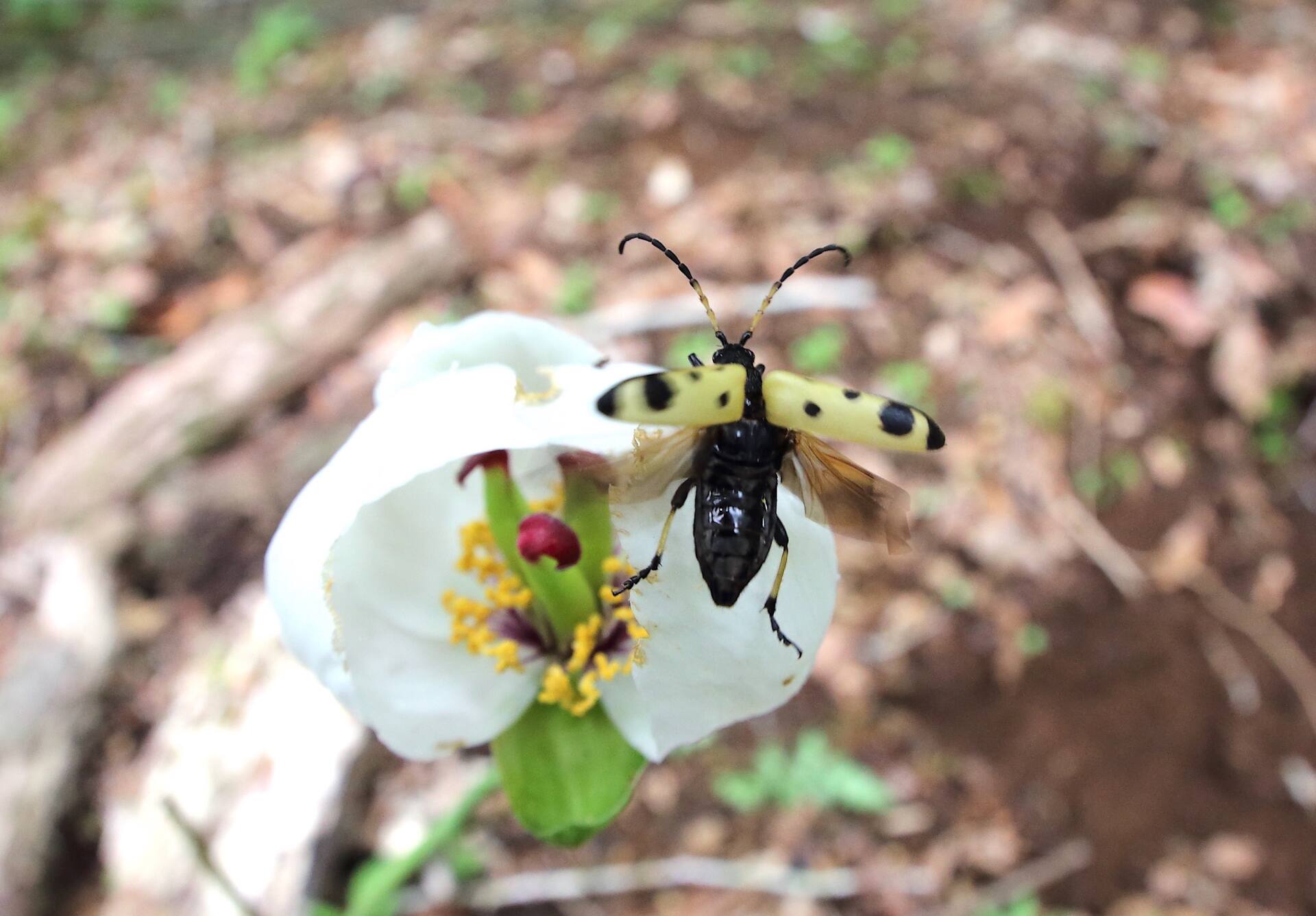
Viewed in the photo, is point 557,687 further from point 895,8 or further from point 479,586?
point 895,8

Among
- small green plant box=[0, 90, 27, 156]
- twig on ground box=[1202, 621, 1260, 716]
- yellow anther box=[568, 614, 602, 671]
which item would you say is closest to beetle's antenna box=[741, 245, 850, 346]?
yellow anther box=[568, 614, 602, 671]

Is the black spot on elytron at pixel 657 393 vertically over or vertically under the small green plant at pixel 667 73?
over

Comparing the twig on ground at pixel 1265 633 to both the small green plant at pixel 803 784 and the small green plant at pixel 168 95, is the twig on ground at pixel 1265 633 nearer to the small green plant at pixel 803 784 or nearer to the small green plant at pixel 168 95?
the small green plant at pixel 803 784

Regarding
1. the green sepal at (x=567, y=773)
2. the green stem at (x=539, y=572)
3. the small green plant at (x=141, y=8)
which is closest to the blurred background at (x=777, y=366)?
the green sepal at (x=567, y=773)


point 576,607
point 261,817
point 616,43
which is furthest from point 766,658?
point 616,43

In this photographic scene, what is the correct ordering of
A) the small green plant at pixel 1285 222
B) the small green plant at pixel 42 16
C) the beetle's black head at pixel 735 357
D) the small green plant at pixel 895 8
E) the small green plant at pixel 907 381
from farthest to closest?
the small green plant at pixel 42 16
the small green plant at pixel 895 8
the small green plant at pixel 1285 222
the small green plant at pixel 907 381
the beetle's black head at pixel 735 357

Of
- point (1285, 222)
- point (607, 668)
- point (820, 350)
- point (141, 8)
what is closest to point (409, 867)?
point (607, 668)
